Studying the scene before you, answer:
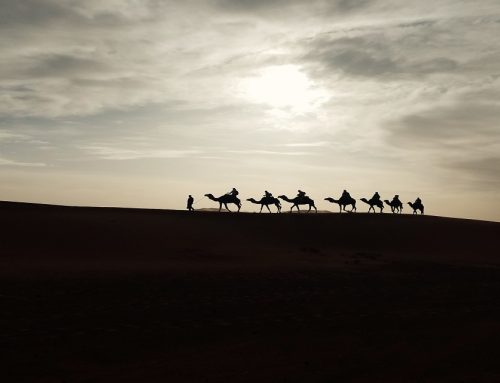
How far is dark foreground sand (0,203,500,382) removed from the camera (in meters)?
7.88

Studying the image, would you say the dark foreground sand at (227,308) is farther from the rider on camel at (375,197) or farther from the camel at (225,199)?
the rider on camel at (375,197)

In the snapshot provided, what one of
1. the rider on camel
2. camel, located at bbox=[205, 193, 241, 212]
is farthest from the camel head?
the rider on camel

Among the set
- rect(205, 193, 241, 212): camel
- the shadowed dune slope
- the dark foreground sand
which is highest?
rect(205, 193, 241, 212): camel

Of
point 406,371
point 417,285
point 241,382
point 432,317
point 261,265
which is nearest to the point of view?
point 241,382

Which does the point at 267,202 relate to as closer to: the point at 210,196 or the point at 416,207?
the point at 210,196

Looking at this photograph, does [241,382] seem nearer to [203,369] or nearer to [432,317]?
[203,369]

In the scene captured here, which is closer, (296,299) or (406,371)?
(406,371)

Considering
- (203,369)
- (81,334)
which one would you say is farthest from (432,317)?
(81,334)

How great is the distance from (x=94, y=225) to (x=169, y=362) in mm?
18374

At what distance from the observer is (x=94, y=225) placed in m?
25.4

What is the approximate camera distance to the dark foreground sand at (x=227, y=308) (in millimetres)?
7879

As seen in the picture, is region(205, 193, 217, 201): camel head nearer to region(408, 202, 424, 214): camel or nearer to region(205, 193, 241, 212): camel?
region(205, 193, 241, 212): camel

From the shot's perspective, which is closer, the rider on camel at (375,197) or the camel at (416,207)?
the rider on camel at (375,197)

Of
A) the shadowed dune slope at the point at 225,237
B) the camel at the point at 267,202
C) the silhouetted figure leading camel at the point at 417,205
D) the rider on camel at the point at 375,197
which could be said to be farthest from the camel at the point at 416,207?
the camel at the point at 267,202
